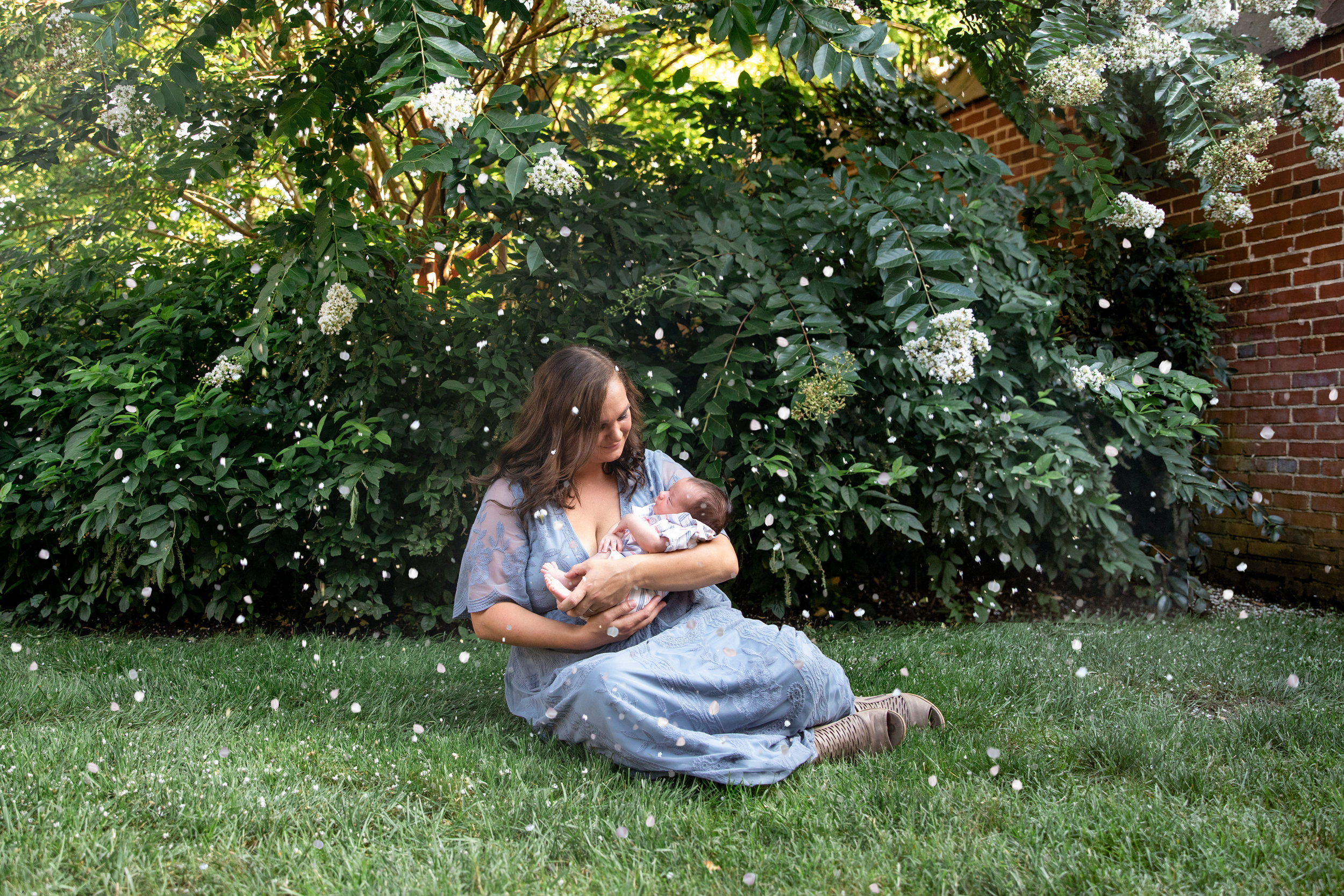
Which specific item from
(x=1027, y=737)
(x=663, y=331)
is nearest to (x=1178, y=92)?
(x=663, y=331)

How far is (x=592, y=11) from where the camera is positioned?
254 centimetres

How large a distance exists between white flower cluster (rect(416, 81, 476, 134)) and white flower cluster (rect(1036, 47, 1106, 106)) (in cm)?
188

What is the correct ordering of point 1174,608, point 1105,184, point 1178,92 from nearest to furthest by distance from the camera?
point 1178,92 → point 1105,184 → point 1174,608

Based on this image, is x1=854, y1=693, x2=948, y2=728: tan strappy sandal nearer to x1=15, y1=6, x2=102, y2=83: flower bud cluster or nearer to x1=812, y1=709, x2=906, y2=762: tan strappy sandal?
x1=812, y1=709, x2=906, y2=762: tan strappy sandal

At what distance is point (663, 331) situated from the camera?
139 inches

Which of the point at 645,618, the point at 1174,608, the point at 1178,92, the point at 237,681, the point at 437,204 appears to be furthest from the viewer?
the point at 437,204

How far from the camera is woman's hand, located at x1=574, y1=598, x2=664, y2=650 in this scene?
202 cm

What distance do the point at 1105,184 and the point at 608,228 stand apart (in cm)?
192

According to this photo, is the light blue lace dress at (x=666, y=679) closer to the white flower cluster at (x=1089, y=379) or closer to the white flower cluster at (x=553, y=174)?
the white flower cluster at (x=553, y=174)

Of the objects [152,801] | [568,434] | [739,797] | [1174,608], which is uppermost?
[568,434]

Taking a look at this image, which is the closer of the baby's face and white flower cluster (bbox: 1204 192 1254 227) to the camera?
the baby's face

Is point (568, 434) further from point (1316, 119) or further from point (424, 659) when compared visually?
point (1316, 119)

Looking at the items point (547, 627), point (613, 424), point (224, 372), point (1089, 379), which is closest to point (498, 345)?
point (224, 372)

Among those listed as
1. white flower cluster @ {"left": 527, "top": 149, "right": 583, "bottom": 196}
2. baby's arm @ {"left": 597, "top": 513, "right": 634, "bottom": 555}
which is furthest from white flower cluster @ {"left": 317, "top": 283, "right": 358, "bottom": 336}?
baby's arm @ {"left": 597, "top": 513, "right": 634, "bottom": 555}
